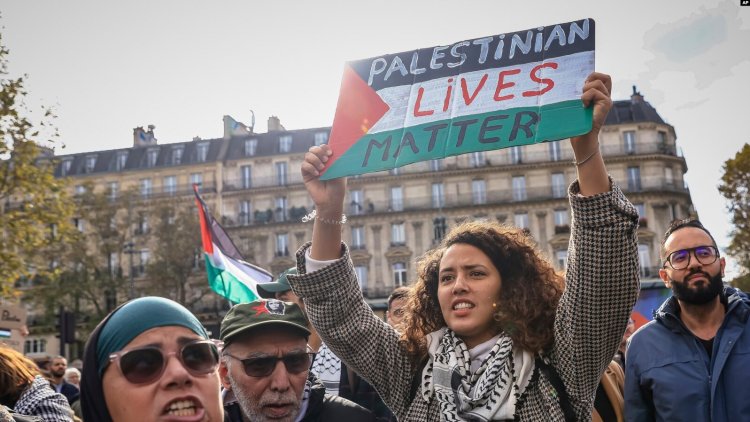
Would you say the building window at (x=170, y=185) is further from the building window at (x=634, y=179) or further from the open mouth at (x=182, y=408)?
the open mouth at (x=182, y=408)

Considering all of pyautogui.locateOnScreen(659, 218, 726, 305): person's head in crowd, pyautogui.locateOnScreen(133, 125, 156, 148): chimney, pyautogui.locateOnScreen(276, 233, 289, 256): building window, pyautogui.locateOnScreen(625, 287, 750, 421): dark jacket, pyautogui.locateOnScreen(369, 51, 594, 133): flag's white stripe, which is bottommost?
pyautogui.locateOnScreen(625, 287, 750, 421): dark jacket

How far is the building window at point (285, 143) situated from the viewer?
52403mm

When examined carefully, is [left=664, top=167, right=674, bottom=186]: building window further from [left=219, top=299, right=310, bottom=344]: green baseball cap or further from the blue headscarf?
the blue headscarf

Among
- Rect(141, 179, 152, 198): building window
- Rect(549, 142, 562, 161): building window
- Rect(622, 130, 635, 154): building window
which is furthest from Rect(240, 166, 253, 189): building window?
Rect(622, 130, 635, 154): building window

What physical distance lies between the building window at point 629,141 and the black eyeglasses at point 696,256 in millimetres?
45837

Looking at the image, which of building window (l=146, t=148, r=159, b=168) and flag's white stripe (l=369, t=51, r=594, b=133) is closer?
flag's white stripe (l=369, t=51, r=594, b=133)

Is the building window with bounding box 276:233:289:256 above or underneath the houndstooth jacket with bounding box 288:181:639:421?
above

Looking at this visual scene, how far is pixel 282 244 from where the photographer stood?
49.6 m

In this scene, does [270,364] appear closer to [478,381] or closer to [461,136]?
[478,381]

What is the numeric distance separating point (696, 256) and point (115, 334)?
3.39m

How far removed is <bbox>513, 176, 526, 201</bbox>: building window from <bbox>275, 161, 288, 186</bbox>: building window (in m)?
16.3

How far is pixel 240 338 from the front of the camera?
3096 millimetres

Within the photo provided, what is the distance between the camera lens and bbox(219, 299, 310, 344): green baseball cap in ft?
10.1

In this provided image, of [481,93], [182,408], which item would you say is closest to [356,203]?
[481,93]
